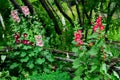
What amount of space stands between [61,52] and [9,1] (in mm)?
1528

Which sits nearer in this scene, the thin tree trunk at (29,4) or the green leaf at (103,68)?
the green leaf at (103,68)

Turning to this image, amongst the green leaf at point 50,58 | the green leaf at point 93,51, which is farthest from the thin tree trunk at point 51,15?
the green leaf at point 93,51

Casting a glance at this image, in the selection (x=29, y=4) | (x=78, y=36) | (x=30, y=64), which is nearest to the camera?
(x=78, y=36)

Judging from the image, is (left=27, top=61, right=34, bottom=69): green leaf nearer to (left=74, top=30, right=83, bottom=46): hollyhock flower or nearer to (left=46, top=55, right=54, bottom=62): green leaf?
(left=46, top=55, right=54, bottom=62): green leaf

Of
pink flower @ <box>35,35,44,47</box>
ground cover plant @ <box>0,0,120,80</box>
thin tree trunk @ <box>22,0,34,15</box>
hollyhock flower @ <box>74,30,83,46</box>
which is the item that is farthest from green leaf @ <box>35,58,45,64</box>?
thin tree trunk @ <box>22,0,34,15</box>

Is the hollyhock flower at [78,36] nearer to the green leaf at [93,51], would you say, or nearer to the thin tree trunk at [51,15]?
the green leaf at [93,51]

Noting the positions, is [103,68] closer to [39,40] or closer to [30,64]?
[39,40]

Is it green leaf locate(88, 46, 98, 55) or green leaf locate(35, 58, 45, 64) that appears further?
green leaf locate(35, 58, 45, 64)

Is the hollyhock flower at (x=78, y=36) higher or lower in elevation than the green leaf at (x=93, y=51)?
higher

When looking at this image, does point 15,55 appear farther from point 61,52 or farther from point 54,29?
point 54,29

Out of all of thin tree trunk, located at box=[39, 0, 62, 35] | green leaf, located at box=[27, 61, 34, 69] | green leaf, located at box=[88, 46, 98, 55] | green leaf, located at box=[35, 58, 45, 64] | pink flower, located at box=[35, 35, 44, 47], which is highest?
thin tree trunk, located at box=[39, 0, 62, 35]

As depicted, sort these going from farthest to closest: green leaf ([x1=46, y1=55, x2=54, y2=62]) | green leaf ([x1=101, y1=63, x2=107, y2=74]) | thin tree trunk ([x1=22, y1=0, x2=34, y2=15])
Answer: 1. thin tree trunk ([x1=22, y1=0, x2=34, y2=15])
2. green leaf ([x1=46, y1=55, x2=54, y2=62])
3. green leaf ([x1=101, y1=63, x2=107, y2=74])

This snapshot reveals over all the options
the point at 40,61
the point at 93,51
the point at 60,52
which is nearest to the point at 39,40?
the point at 40,61

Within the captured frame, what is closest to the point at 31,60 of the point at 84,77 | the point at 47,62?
the point at 47,62
